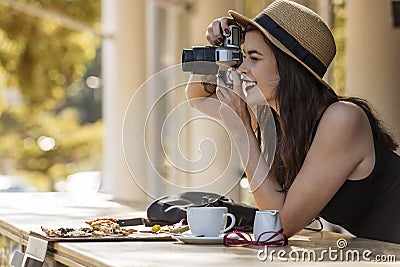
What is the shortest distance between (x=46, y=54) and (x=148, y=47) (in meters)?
3.37

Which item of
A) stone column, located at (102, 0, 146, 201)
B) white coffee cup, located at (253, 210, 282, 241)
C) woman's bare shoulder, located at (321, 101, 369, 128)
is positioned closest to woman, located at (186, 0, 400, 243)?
woman's bare shoulder, located at (321, 101, 369, 128)

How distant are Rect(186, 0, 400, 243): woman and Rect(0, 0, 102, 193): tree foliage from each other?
6.45 metres

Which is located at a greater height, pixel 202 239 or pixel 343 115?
pixel 343 115

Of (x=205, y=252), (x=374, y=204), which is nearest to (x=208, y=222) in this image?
(x=205, y=252)

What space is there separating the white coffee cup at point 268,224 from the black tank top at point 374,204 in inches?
11.5

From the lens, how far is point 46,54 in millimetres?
11203

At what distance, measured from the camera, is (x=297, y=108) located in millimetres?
2467

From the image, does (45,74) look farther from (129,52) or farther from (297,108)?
(297,108)

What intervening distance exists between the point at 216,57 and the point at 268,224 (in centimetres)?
45

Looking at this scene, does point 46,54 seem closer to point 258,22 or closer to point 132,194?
point 132,194

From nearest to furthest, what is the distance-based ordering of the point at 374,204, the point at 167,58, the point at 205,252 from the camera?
1. the point at 205,252
2. the point at 374,204
3. the point at 167,58

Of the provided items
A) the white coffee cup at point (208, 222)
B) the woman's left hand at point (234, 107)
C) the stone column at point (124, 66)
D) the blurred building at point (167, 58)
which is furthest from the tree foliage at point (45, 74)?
the white coffee cup at point (208, 222)

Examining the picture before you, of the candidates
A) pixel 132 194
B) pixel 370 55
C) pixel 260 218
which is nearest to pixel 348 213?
pixel 260 218

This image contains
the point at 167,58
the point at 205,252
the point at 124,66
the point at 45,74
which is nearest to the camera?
the point at 205,252
